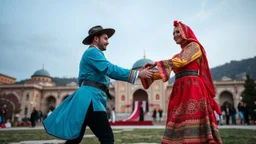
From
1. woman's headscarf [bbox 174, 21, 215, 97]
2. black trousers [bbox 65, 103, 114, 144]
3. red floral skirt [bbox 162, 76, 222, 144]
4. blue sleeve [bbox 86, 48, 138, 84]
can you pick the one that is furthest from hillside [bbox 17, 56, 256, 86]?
black trousers [bbox 65, 103, 114, 144]

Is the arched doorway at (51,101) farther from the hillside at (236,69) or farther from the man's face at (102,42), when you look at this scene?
the hillside at (236,69)

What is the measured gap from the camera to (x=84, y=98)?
2.45 meters

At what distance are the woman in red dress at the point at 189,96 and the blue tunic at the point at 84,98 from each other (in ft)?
2.02

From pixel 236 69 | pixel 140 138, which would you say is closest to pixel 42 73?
pixel 140 138

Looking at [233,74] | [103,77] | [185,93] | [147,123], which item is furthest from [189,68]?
[233,74]

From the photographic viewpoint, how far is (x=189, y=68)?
3.01m

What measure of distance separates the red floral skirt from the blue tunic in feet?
2.46

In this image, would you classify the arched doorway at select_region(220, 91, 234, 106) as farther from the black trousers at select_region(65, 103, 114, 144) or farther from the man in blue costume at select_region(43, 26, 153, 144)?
the black trousers at select_region(65, 103, 114, 144)

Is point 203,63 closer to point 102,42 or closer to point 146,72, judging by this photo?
point 146,72

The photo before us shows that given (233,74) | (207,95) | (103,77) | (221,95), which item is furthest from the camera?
(233,74)

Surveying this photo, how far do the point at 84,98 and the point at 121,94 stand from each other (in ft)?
131

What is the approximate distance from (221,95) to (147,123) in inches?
1137

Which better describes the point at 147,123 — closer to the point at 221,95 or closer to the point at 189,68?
the point at 189,68

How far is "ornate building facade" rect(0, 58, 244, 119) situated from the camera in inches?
1565
